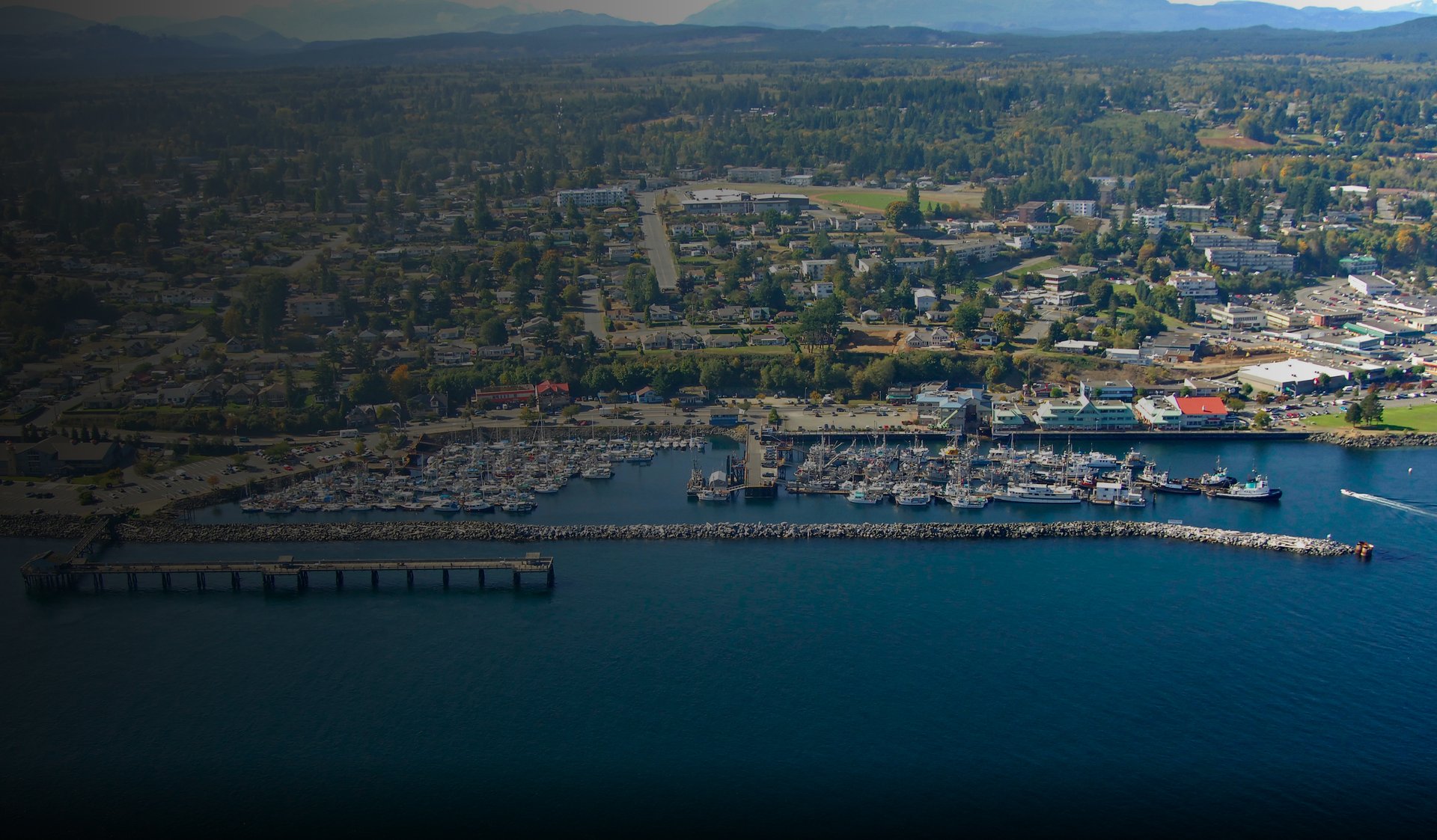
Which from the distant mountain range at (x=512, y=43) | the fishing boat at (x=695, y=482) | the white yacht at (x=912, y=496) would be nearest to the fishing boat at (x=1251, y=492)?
the white yacht at (x=912, y=496)

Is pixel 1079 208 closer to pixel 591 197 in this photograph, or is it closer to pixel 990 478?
pixel 591 197

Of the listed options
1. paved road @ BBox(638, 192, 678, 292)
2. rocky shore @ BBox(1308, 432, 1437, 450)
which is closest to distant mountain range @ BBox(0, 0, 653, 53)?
paved road @ BBox(638, 192, 678, 292)

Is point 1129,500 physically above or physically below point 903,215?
below

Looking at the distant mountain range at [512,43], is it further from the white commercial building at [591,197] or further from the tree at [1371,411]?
the tree at [1371,411]

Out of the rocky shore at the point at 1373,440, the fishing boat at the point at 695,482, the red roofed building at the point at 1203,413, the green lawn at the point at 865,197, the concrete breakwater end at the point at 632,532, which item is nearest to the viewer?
the concrete breakwater end at the point at 632,532

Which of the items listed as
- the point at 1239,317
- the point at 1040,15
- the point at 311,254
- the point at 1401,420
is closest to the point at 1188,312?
the point at 1239,317

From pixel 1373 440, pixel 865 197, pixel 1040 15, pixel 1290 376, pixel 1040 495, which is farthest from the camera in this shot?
pixel 1040 15

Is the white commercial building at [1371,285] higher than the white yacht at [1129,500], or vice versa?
the white commercial building at [1371,285]
